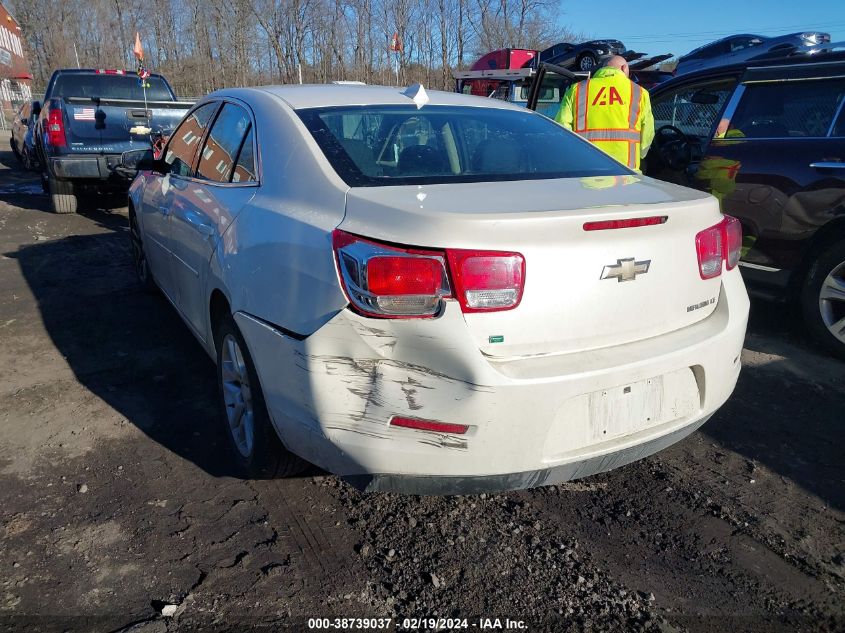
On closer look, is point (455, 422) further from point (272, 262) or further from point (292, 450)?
point (272, 262)

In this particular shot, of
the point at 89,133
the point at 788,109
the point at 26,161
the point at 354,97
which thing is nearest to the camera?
the point at 354,97

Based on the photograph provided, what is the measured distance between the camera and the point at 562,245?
2109 millimetres

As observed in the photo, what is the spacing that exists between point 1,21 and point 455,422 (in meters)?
57.5

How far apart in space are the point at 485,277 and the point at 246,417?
135cm

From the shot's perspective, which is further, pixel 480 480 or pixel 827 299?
pixel 827 299

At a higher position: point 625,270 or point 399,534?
point 625,270

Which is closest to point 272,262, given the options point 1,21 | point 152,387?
point 152,387

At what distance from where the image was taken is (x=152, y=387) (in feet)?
12.7

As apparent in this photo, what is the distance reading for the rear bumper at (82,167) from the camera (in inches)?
339

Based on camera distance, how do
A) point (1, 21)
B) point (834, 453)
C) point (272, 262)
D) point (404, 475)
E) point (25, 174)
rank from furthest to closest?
point (1, 21)
point (25, 174)
point (834, 453)
point (272, 262)
point (404, 475)

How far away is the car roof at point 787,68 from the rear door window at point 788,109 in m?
0.05

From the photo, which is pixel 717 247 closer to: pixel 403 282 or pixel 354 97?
pixel 403 282

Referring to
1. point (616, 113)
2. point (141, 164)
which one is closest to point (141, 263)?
point (141, 164)

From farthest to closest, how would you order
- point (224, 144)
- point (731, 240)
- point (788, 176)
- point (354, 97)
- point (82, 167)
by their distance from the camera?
point (82, 167) < point (788, 176) < point (224, 144) < point (354, 97) < point (731, 240)
